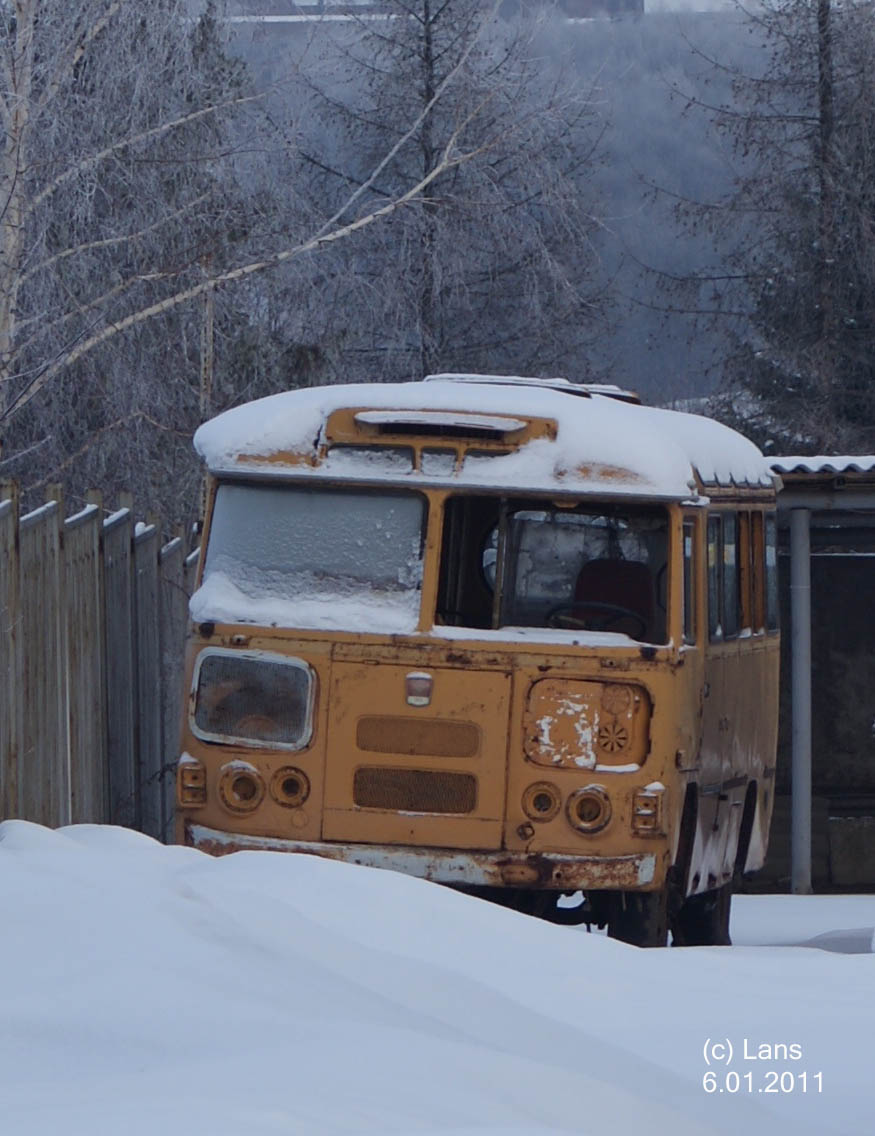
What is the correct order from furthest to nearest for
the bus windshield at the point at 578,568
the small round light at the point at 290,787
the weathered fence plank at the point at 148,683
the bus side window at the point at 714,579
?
the weathered fence plank at the point at 148,683 → the bus side window at the point at 714,579 → the bus windshield at the point at 578,568 → the small round light at the point at 290,787

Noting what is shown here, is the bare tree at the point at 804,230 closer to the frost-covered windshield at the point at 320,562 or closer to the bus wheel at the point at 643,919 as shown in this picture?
the bus wheel at the point at 643,919

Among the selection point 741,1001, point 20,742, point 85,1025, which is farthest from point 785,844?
point 85,1025

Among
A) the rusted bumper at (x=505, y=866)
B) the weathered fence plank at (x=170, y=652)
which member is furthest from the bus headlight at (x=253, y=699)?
the weathered fence plank at (x=170, y=652)

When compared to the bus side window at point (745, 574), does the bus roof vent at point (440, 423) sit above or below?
above

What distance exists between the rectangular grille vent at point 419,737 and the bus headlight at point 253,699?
27 cm

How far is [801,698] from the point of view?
15.4m

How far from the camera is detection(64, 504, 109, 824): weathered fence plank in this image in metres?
8.62

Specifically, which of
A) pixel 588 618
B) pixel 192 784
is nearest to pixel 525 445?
pixel 588 618

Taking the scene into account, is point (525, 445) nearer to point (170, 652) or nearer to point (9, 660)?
point (9, 660)

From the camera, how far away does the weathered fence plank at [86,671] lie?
8617 mm

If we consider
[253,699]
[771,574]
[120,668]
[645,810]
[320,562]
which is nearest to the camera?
[645,810]

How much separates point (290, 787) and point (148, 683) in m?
2.67

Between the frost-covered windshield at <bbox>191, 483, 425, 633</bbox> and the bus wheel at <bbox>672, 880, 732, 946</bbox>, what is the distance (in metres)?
2.91

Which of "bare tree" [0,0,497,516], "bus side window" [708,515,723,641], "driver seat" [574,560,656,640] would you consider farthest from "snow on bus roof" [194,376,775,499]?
"bare tree" [0,0,497,516]
